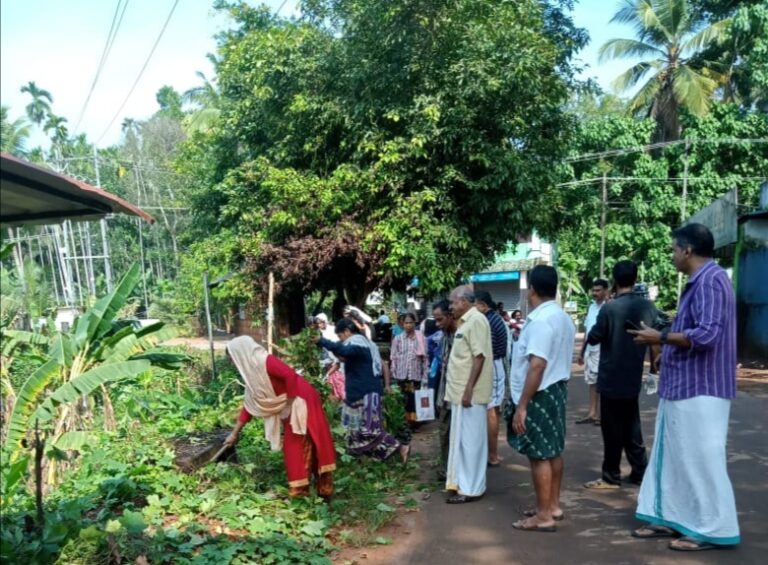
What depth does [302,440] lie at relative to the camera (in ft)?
19.5

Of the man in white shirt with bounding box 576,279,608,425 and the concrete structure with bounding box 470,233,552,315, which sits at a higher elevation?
the concrete structure with bounding box 470,233,552,315

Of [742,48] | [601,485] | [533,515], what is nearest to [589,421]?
[601,485]

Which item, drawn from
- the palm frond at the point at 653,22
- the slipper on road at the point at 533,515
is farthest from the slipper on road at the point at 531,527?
the palm frond at the point at 653,22

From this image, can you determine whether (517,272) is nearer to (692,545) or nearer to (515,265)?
(515,265)

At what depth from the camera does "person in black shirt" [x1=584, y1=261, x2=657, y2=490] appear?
5.91 m

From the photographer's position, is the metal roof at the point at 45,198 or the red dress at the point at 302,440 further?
the red dress at the point at 302,440

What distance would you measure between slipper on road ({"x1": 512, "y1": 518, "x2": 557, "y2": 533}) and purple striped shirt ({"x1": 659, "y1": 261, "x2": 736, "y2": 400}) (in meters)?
1.33

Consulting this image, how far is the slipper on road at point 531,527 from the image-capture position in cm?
517

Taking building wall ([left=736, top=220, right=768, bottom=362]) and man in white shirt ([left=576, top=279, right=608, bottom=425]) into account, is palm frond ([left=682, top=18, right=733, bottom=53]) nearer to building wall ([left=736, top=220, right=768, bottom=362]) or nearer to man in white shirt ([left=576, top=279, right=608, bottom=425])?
building wall ([left=736, top=220, right=768, bottom=362])

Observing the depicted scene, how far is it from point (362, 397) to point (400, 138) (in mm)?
5040

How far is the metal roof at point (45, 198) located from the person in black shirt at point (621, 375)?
12.6 feet

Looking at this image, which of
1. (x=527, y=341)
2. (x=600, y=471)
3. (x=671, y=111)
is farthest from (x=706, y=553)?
(x=671, y=111)

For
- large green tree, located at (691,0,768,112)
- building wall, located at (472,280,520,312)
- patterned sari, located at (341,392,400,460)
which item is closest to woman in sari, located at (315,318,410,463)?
patterned sari, located at (341,392,400,460)

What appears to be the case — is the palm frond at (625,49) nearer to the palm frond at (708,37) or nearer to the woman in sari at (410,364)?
the palm frond at (708,37)
